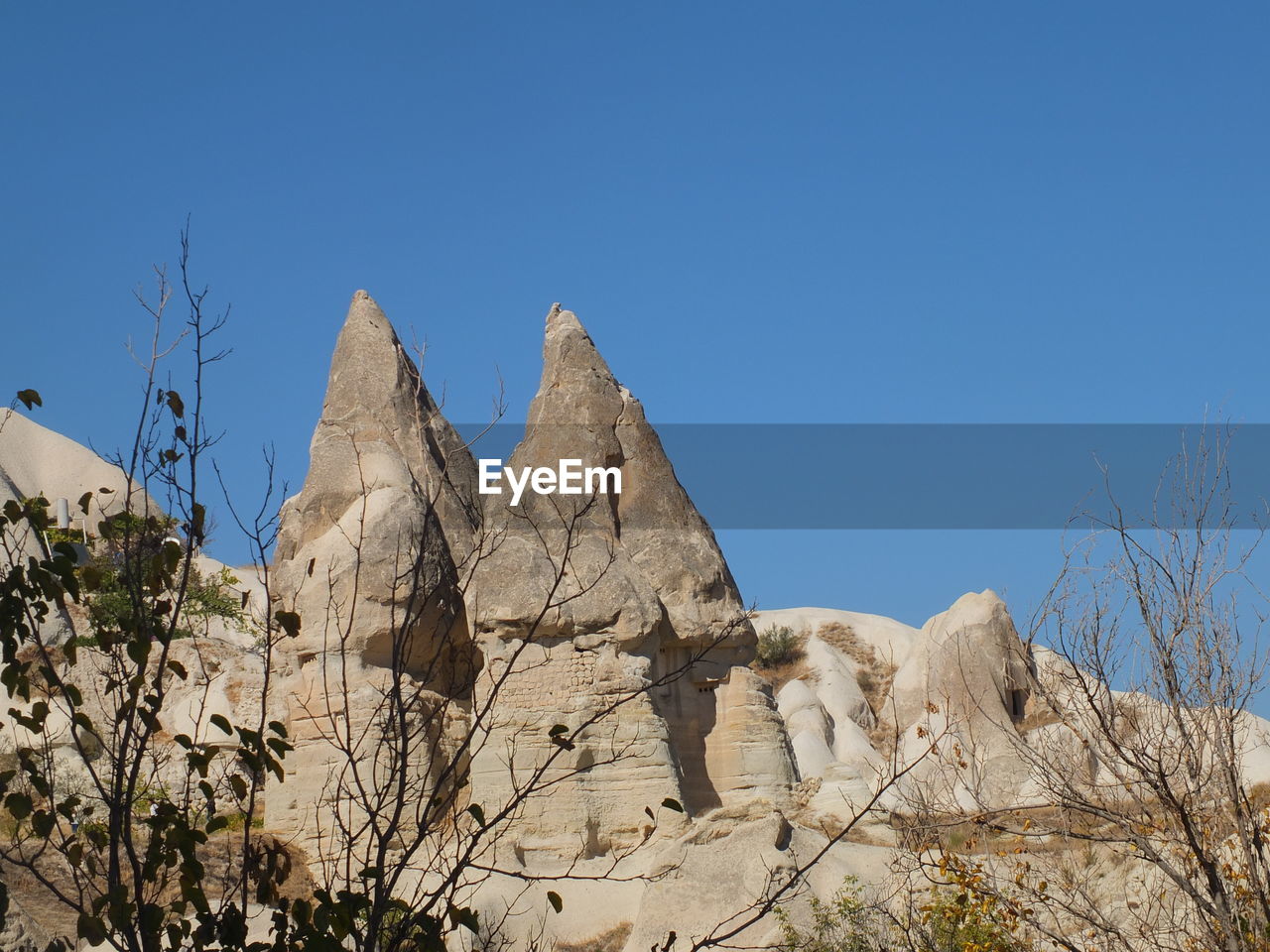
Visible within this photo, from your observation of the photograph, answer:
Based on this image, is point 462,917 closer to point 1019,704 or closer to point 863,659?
point 1019,704

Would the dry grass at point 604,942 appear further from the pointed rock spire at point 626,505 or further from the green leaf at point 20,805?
the green leaf at point 20,805

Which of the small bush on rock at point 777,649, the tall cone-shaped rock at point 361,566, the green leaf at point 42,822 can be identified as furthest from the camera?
the small bush on rock at point 777,649

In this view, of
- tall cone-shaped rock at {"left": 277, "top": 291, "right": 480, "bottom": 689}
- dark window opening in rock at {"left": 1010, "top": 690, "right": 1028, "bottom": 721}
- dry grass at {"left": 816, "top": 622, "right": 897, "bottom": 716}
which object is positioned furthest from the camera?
dry grass at {"left": 816, "top": 622, "right": 897, "bottom": 716}

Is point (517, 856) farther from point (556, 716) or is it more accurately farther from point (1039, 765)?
point (1039, 765)

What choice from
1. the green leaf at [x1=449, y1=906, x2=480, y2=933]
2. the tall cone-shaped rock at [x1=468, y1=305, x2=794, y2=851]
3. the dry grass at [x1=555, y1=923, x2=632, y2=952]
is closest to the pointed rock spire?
the tall cone-shaped rock at [x1=468, y1=305, x2=794, y2=851]

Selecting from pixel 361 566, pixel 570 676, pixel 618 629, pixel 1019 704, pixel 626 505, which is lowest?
pixel 570 676

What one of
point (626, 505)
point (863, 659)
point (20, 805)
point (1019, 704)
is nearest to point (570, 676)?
point (626, 505)

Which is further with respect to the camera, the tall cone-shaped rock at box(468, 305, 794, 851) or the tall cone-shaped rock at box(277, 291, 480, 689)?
the tall cone-shaped rock at box(277, 291, 480, 689)

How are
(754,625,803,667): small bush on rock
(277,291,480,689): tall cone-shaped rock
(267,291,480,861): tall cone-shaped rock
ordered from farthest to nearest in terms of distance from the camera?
(754,625,803,667): small bush on rock < (277,291,480,689): tall cone-shaped rock < (267,291,480,861): tall cone-shaped rock

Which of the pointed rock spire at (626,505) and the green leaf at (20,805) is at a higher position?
the pointed rock spire at (626,505)

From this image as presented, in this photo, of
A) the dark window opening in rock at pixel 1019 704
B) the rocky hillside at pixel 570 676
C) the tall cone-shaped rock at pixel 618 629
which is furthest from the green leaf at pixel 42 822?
the dark window opening in rock at pixel 1019 704

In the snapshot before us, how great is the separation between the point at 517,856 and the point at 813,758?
16.6m

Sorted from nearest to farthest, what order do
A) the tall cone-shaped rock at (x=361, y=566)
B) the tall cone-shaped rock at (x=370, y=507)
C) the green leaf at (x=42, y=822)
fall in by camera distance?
the green leaf at (x=42, y=822) → the tall cone-shaped rock at (x=361, y=566) → the tall cone-shaped rock at (x=370, y=507)

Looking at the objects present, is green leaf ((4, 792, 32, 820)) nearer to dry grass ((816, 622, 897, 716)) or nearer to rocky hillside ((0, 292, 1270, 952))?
rocky hillside ((0, 292, 1270, 952))
